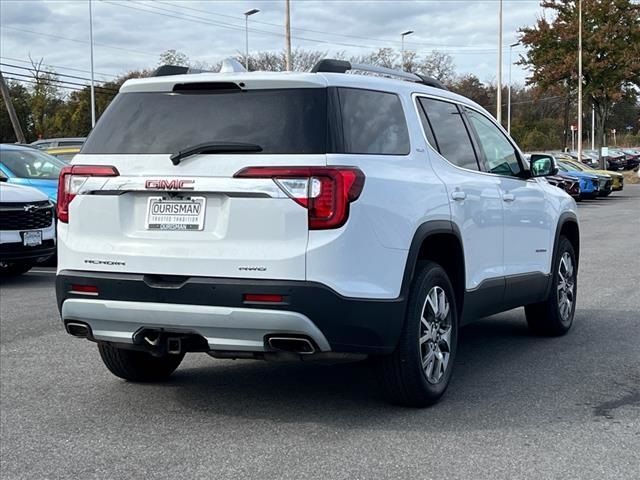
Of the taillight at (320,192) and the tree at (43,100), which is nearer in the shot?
the taillight at (320,192)

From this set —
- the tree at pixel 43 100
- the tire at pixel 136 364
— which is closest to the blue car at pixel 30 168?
the tire at pixel 136 364

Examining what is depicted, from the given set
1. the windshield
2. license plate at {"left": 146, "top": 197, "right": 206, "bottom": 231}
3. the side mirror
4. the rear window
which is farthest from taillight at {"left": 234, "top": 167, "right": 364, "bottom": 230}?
the windshield

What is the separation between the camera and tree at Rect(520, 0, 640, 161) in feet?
170

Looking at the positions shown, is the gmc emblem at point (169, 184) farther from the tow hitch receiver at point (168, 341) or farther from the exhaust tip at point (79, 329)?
the exhaust tip at point (79, 329)

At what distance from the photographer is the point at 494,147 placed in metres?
7.03

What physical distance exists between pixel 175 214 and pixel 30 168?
10483 mm

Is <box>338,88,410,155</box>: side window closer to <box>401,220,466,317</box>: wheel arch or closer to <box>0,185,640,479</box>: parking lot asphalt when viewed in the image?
<box>401,220,466,317</box>: wheel arch

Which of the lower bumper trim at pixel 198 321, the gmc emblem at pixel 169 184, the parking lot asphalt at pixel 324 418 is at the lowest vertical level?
the parking lot asphalt at pixel 324 418

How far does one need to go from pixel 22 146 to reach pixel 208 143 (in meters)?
11.2

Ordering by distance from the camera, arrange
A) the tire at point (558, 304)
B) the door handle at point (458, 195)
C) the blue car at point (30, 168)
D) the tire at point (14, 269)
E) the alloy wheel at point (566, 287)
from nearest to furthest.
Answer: the door handle at point (458, 195)
the tire at point (558, 304)
the alloy wheel at point (566, 287)
the tire at point (14, 269)
the blue car at point (30, 168)

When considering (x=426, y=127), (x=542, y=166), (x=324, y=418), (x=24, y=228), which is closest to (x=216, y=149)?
(x=426, y=127)

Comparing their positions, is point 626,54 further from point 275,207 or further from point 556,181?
point 275,207

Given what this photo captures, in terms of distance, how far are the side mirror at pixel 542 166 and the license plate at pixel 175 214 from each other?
329 centimetres

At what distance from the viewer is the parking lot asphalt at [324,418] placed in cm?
460
